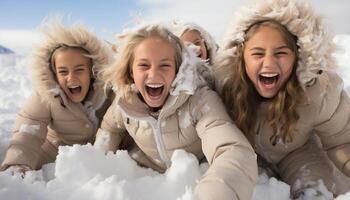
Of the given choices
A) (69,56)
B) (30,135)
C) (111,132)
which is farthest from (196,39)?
(30,135)

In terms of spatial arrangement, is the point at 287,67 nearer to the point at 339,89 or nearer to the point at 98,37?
the point at 339,89

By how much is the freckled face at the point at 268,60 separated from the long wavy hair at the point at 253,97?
3cm

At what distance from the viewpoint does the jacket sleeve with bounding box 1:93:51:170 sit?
2.43 meters

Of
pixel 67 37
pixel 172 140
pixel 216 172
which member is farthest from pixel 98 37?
pixel 216 172

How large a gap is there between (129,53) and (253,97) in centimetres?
71

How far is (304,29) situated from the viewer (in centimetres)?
200

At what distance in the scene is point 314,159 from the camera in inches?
88.7

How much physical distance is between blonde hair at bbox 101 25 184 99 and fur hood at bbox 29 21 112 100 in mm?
510

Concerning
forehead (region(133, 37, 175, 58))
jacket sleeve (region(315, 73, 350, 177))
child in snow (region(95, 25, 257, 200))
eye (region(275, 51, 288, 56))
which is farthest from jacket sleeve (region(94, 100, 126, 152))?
jacket sleeve (region(315, 73, 350, 177))

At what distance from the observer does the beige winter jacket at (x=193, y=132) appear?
1.68 m

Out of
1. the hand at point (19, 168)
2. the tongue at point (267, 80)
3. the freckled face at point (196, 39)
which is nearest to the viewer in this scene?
the tongue at point (267, 80)

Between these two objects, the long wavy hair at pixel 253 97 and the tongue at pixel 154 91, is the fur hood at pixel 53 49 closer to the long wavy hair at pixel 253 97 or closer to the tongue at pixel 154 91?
the tongue at pixel 154 91

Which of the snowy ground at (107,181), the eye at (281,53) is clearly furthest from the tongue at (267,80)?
the snowy ground at (107,181)

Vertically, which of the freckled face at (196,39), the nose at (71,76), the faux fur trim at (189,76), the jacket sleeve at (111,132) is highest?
the faux fur trim at (189,76)
